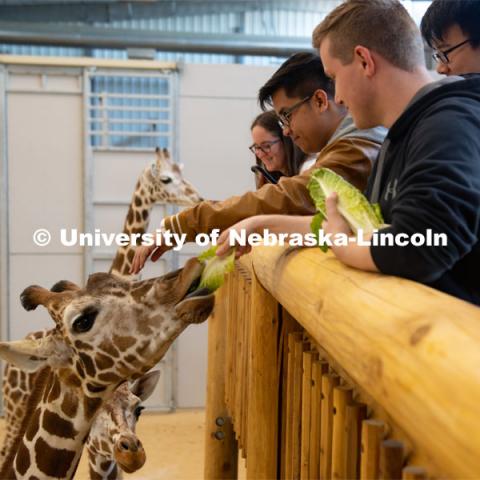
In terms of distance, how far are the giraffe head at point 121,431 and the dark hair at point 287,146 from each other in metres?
1.21

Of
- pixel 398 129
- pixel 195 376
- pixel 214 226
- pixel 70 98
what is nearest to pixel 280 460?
pixel 214 226

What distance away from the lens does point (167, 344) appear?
2.05 metres

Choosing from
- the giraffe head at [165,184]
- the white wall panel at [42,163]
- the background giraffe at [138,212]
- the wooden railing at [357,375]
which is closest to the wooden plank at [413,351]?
the wooden railing at [357,375]

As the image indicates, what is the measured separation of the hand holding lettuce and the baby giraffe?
0.66 meters

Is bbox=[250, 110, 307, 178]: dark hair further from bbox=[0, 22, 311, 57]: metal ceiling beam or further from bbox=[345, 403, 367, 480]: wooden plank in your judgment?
bbox=[0, 22, 311, 57]: metal ceiling beam

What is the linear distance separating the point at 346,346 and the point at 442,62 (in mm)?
1113

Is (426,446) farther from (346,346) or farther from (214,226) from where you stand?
(214,226)

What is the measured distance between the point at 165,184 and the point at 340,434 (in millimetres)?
3852

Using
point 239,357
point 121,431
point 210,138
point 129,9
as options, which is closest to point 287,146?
point 239,357

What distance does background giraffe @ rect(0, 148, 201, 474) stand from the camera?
13.2ft

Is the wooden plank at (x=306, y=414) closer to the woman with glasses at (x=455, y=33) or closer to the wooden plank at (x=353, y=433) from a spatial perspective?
the wooden plank at (x=353, y=433)

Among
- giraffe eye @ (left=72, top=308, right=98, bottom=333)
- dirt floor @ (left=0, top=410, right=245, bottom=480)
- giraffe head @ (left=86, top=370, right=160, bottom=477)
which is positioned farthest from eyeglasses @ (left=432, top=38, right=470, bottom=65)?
dirt floor @ (left=0, top=410, right=245, bottom=480)

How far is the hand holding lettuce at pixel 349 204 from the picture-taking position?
120 centimetres

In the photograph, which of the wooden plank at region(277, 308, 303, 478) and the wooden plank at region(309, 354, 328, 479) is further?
the wooden plank at region(277, 308, 303, 478)
